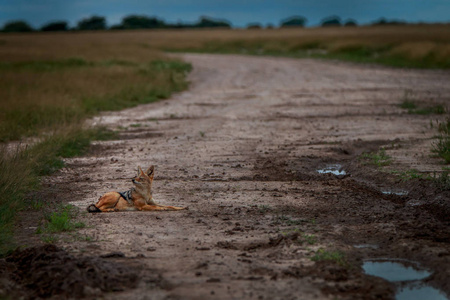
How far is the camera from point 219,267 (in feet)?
17.1

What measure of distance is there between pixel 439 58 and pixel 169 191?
82.4ft

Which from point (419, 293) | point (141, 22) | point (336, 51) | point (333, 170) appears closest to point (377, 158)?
point (333, 170)

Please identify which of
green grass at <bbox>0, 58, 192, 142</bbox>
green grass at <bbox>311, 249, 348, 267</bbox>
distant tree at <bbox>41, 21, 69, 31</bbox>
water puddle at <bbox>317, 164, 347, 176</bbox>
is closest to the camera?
green grass at <bbox>311, 249, 348, 267</bbox>

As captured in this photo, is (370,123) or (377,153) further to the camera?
(370,123)

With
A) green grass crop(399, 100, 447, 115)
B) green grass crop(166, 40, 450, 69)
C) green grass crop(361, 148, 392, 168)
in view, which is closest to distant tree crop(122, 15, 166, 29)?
green grass crop(166, 40, 450, 69)

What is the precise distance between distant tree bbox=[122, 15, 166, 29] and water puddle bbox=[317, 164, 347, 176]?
13028cm

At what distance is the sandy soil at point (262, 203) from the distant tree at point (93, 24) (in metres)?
117

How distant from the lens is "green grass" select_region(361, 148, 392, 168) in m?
9.33

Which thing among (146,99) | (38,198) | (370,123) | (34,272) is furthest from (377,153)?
(146,99)

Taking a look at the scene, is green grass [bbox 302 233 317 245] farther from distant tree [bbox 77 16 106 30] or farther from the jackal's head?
distant tree [bbox 77 16 106 30]

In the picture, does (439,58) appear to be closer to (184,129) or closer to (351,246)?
(184,129)

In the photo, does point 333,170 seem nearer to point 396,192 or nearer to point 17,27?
point 396,192

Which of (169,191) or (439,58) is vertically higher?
(439,58)

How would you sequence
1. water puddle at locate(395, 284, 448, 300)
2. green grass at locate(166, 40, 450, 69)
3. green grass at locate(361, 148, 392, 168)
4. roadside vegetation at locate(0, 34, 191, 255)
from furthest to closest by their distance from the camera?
1. green grass at locate(166, 40, 450, 69)
2. green grass at locate(361, 148, 392, 168)
3. roadside vegetation at locate(0, 34, 191, 255)
4. water puddle at locate(395, 284, 448, 300)
